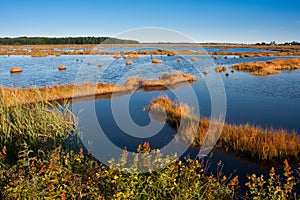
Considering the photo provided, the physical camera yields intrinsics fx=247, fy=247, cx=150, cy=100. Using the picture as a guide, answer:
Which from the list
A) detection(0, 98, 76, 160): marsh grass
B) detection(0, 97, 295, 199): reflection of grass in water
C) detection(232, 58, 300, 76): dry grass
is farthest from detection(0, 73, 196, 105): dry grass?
detection(0, 97, 295, 199): reflection of grass in water

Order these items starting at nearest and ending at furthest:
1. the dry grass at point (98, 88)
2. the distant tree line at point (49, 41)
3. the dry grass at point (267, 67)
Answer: the dry grass at point (98, 88) < the dry grass at point (267, 67) < the distant tree line at point (49, 41)

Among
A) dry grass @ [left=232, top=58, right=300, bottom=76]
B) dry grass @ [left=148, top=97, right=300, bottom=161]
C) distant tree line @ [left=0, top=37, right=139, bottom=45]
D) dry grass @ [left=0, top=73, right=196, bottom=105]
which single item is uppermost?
distant tree line @ [left=0, top=37, right=139, bottom=45]

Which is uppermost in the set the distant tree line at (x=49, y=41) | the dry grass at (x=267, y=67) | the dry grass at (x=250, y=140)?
the distant tree line at (x=49, y=41)

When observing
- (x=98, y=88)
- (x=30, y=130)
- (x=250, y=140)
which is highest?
(x=30, y=130)

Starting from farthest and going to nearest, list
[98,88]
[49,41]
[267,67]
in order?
1. [49,41]
2. [267,67]
3. [98,88]

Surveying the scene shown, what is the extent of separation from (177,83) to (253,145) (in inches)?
693

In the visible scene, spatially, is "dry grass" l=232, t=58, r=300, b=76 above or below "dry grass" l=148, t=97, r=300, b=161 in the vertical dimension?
above

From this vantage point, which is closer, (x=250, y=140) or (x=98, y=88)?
(x=250, y=140)

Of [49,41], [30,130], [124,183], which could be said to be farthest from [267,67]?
[49,41]

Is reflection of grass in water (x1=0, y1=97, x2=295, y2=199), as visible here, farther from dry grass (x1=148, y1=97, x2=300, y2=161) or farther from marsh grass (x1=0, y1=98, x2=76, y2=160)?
dry grass (x1=148, y1=97, x2=300, y2=161)

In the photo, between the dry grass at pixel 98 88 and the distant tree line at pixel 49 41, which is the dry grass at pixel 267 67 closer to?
the dry grass at pixel 98 88

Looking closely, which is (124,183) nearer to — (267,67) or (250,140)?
(250,140)

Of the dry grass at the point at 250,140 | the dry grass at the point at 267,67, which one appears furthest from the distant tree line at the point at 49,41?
the dry grass at the point at 250,140

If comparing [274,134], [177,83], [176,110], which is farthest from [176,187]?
[177,83]
